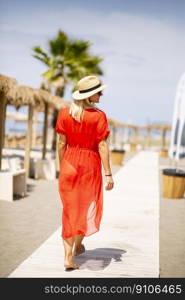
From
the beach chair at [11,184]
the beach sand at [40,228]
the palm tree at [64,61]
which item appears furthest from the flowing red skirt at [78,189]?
the palm tree at [64,61]

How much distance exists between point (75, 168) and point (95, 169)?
7.1 inches

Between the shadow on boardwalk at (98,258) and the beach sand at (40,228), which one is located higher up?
the shadow on boardwalk at (98,258)

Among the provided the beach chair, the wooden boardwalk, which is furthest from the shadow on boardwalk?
the beach chair

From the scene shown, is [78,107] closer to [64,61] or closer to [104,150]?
[104,150]

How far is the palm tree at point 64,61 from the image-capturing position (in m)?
18.1

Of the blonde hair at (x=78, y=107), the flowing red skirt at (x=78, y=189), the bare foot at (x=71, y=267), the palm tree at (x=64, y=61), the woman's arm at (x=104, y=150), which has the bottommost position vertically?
the bare foot at (x=71, y=267)

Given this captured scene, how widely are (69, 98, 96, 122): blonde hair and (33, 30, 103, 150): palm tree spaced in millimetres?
14457

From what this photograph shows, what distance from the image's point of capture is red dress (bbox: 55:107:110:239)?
3670mm

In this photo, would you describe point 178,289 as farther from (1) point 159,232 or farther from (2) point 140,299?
(1) point 159,232

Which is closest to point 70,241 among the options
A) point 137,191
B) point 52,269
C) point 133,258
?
point 52,269

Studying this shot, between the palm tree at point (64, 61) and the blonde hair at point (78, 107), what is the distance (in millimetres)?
14457

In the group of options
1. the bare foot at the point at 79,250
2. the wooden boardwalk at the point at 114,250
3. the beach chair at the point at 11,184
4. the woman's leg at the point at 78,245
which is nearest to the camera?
the wooden boardwalk at the point at 114,250

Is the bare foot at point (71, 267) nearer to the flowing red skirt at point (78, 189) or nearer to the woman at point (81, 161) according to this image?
the woman at point (81, 161)

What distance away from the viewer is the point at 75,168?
3.71 metres
